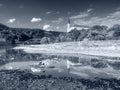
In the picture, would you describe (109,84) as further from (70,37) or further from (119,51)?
(70,37)

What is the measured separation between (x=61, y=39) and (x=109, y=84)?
107 m

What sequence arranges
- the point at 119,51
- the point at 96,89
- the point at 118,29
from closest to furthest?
the point at 96,89 → the point at 119,51 → the point at 118,29

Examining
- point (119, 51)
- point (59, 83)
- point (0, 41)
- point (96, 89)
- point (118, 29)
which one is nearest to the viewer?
point (96, 89)

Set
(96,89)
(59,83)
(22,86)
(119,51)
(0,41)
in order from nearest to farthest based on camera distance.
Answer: (96,89), (22,86), (59,83), (119,51), (0,41)

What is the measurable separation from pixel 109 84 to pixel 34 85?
9506 millimetres

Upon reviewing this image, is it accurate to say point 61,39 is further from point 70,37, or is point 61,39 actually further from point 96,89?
point 96,89

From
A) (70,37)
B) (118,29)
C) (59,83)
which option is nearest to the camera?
(59,83)

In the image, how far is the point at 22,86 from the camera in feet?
65.6

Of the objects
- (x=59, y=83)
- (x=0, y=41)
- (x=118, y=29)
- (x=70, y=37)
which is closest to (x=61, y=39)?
(x=70, y=37)

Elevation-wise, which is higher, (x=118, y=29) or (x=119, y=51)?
(x=118, y=29)

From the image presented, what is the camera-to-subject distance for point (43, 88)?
62.7ft

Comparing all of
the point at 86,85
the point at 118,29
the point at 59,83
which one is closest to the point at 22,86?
the point at 59,83

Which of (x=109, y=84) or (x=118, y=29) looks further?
(x=118, y=29)

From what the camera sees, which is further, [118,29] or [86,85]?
[118,29]
